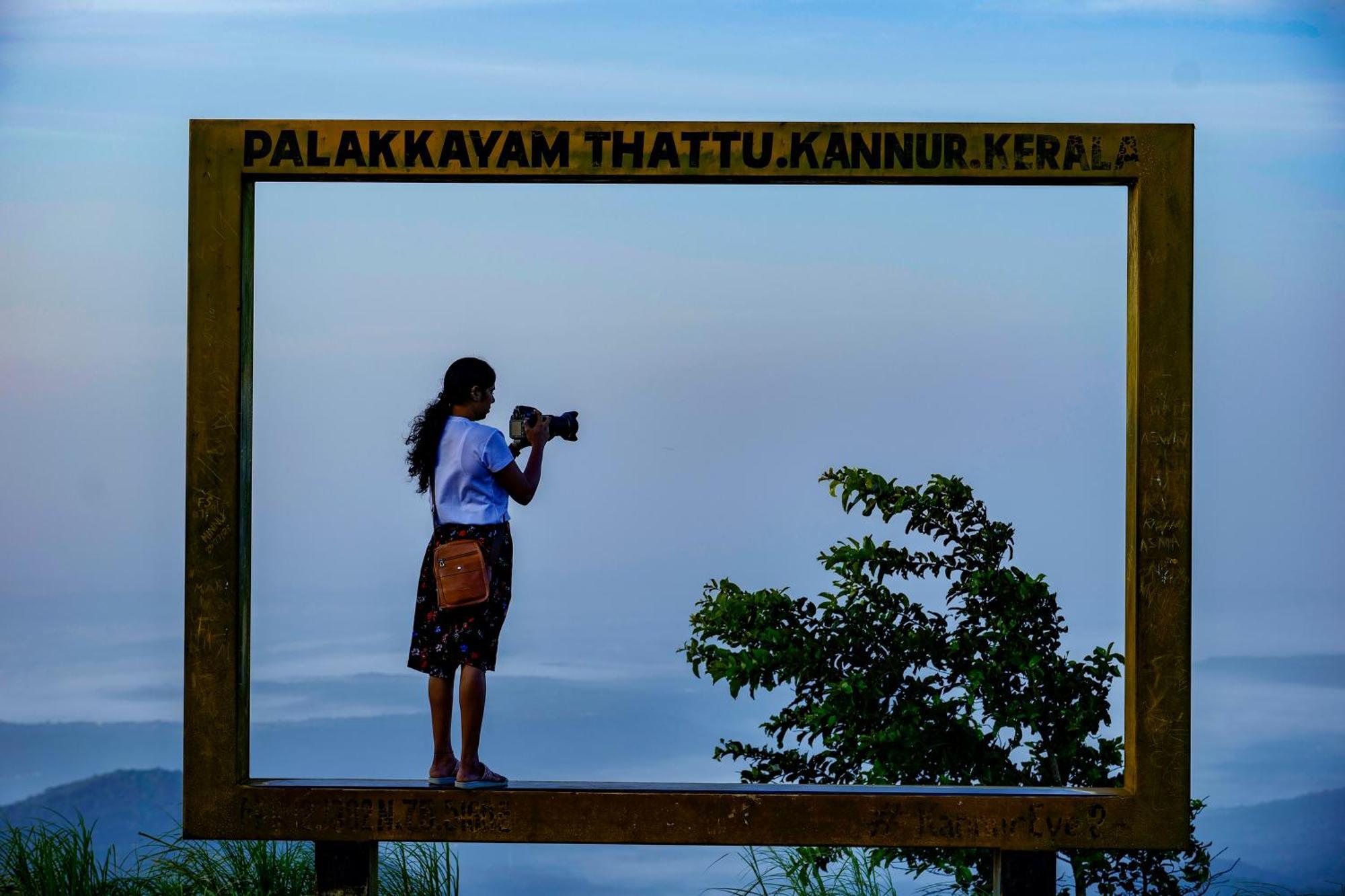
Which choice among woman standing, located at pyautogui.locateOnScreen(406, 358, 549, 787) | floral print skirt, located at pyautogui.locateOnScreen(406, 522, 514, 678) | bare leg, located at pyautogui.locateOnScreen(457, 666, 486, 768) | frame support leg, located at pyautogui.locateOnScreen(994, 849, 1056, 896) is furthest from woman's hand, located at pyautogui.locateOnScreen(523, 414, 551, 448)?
frame support leg, located at pyautogui.locateOnScreen(994, 849, 1056, 896)

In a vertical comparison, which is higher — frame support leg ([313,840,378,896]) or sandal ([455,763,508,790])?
sandal ([455,763,508,790])

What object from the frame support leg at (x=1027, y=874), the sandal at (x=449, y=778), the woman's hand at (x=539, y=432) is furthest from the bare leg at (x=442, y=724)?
the frame support leg at (x=1027, y=874)

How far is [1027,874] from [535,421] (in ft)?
8.58

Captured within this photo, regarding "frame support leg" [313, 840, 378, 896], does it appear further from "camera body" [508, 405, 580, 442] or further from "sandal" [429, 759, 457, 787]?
"camera body" [508, 405, 580, 442]

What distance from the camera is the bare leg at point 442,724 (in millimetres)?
6211

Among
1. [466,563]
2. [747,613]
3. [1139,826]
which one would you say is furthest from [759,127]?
[1139,826]

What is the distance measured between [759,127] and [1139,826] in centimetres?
303

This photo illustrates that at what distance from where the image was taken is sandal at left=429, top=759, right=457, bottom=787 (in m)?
6.36

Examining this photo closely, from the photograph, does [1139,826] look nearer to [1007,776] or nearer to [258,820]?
[1007,776]

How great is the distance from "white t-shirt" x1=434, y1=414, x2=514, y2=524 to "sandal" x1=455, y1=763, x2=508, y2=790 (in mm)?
973

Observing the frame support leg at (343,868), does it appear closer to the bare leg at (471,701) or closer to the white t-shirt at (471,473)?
the bare leg at (471,701)

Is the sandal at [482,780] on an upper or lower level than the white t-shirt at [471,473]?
lower

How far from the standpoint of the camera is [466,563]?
20.0ft

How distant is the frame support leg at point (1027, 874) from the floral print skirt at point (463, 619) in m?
2.16
